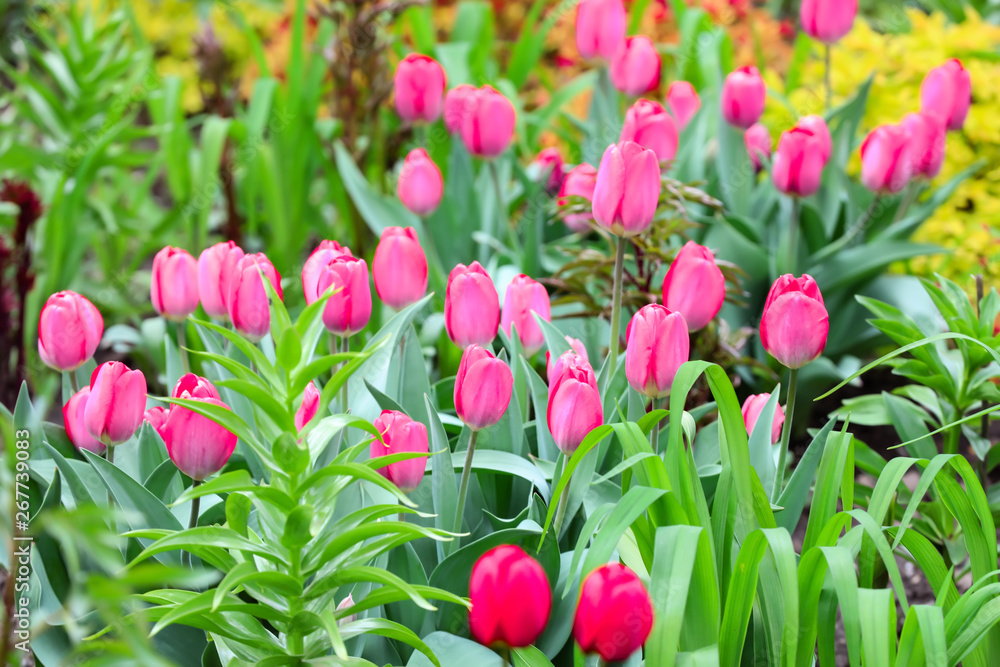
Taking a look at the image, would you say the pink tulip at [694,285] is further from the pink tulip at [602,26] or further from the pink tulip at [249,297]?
the pink tulip at [602,26]

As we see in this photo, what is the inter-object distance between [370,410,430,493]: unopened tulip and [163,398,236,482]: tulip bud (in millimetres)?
184

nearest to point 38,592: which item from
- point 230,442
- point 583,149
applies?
point 230,442

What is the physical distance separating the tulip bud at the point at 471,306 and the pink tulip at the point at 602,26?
1.21 m

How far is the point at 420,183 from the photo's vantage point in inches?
70.4

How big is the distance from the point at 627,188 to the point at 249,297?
1.83 ft

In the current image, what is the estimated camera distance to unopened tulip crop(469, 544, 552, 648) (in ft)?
2.77

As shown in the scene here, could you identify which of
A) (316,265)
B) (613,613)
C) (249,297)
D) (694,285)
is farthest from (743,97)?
(613,613)

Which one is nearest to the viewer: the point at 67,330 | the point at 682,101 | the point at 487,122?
the point at 67,330

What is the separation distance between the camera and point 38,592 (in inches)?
46.0

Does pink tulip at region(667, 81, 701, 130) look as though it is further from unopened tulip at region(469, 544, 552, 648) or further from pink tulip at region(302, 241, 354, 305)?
unopened tulip at region(469, 544, 552, 648)

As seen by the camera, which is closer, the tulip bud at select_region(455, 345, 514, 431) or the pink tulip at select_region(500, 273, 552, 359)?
the tulip bud at select_region(455, 345, 514, 431)

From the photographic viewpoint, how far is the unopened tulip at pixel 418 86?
211 cm

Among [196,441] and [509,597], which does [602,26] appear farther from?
[509,597]

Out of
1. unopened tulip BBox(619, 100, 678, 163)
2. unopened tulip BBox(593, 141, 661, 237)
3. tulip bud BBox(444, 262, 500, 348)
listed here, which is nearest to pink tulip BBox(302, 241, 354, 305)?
tulip bud BBox(444, 262, 500, 348)
